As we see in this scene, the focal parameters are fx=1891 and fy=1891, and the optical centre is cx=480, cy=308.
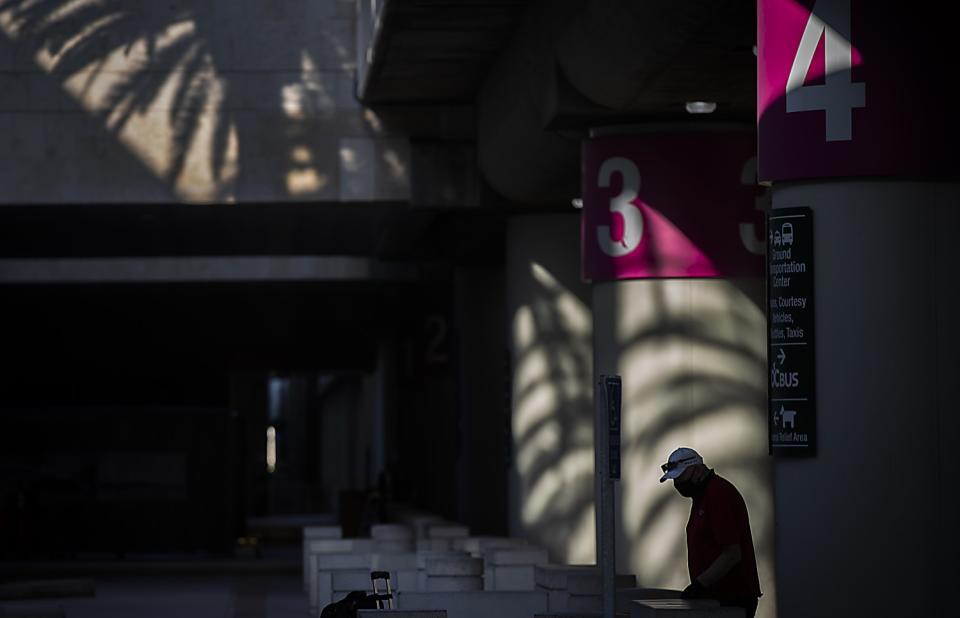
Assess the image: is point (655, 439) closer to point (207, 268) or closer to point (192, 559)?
point (207, 268)

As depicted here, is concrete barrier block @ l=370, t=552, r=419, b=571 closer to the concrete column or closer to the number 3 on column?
the number 3 on column

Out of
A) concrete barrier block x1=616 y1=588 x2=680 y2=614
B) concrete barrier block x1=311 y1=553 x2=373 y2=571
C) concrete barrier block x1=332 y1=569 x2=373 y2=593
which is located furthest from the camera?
concrete barrier block x1=311 y1=553 x2=373 y2=571

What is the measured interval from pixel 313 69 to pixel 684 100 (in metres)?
7.49

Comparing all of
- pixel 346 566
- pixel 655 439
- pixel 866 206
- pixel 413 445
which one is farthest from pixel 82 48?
pixel 413 445

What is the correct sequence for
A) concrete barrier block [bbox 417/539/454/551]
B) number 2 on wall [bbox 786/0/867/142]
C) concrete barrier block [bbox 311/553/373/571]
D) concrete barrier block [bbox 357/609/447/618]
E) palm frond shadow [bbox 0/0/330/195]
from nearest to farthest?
number 2 on wall [bbox 786/0/867/142] → concrete barrier block [bbox 357/609/447/618] → concrete barrier block [bbox 311/553/373/571] → concrete barrier block [bbox 417/539/454/551] → palm frond shadow [bbox 0/0/330/195]

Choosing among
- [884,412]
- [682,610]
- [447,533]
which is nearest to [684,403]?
[447,533]

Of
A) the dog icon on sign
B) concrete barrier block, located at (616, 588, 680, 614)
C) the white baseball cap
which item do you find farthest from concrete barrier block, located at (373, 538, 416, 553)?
the dog icon on sign

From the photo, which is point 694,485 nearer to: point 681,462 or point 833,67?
point 681,462

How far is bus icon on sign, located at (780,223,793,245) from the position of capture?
10008 millimetres

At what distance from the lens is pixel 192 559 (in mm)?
39062

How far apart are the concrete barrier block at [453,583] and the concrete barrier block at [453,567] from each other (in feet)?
0.10

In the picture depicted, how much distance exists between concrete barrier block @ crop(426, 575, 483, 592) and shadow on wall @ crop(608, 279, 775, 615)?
1.87m

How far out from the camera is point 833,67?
966 centimetres

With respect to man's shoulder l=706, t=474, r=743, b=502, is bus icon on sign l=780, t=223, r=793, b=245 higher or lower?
higher
